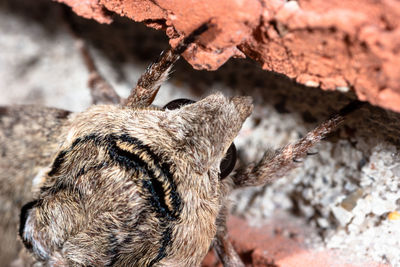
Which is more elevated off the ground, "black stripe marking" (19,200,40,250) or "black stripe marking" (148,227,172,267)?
"black stripe marking" (148,227,172,267)

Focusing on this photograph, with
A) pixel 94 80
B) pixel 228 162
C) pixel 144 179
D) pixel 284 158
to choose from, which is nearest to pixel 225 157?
pixel 228 162

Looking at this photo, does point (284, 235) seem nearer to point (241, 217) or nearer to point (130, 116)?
point (241, 217)

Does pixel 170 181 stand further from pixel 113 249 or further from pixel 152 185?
pixel 113 249

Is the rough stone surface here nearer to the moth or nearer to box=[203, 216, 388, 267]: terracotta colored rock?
box=[203, 216, 388, 267]: terracotta colored rock

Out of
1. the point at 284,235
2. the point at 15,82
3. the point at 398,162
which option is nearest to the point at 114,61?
the point at 15,82

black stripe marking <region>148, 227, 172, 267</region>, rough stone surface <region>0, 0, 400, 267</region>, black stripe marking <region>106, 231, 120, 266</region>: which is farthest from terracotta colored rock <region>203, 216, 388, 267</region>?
black stripe marking <region>106, 231, 120, 266</region>

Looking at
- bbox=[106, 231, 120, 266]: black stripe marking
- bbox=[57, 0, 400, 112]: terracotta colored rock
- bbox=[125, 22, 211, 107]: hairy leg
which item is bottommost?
bbox=[106, 231, 120, 266]: black stripe marking
